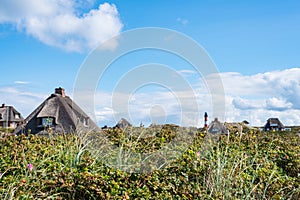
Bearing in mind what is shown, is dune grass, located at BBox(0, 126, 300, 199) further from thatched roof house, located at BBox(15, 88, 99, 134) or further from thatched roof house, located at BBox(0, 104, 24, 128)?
thatched roof house, located at BBox(0, 104, 24, 128)

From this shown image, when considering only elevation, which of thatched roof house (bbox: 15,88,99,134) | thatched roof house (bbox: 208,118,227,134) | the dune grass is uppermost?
thatched roof house (bbox: 15,88,99,134)

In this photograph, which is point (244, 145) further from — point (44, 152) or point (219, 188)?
point (44, 152)

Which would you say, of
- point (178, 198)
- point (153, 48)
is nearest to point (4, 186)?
point (178, 198)

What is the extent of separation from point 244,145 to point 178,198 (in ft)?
8.21

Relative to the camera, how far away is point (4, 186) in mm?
3633

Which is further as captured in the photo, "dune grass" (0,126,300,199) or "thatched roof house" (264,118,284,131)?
"thatched roof house" (264,118,284,131)

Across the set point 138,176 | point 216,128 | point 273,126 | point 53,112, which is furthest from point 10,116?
point 138,176

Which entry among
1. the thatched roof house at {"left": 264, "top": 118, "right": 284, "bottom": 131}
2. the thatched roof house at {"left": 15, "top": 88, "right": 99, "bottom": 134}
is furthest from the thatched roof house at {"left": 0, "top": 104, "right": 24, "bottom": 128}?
the thatched roof house at {"left": 264, "top": 118, "right": 284, "bottom": 131}

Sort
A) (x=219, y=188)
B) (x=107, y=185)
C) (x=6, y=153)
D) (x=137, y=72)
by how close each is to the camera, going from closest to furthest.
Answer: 1. (x=107, y=185)
2. (x=219, y=188)
3. (x=6, y=153)
4. (x=137, y=72)

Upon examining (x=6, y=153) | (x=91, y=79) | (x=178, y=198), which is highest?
(x=91, y=79)

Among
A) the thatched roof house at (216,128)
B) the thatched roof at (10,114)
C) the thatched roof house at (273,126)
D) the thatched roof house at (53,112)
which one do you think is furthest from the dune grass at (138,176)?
the thatched roof at (10,114)

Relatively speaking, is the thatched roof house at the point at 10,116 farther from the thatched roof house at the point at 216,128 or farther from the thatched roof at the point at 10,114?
the thatched roof house at the point at 216,128

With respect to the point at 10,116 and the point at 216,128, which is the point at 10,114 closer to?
the point at 10,116

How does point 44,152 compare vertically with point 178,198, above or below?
above
